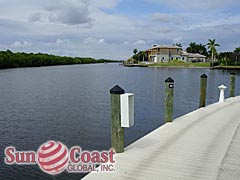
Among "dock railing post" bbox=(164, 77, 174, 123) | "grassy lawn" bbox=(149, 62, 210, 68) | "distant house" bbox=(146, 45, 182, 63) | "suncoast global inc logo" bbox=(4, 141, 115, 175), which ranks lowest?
"grassy lawn" bbox=(149, 62, 210, 68)

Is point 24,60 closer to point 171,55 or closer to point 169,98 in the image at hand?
point 171,55

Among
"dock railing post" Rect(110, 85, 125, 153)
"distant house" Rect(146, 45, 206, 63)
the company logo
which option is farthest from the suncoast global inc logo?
"distant house" Rect(146, 45, 206, 63)

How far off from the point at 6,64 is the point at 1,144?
85.0m

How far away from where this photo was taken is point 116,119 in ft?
18.3

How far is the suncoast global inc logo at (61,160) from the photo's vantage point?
4977 millimetres

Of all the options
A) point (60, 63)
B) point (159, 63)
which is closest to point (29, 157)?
point (159, 63)

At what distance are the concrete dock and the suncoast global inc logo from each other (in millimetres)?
227

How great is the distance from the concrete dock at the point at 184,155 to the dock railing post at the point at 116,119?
0.20 m

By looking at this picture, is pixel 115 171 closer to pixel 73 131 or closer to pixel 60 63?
pixel 73 131

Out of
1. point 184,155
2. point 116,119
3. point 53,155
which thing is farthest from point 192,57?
point 53,155

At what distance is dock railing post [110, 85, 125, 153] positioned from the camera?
5.49 meters

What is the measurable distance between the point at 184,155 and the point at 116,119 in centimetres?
142

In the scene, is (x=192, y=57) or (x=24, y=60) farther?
(x=24, y=60)

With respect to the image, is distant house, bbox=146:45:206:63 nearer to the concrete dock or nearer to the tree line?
the tree line
